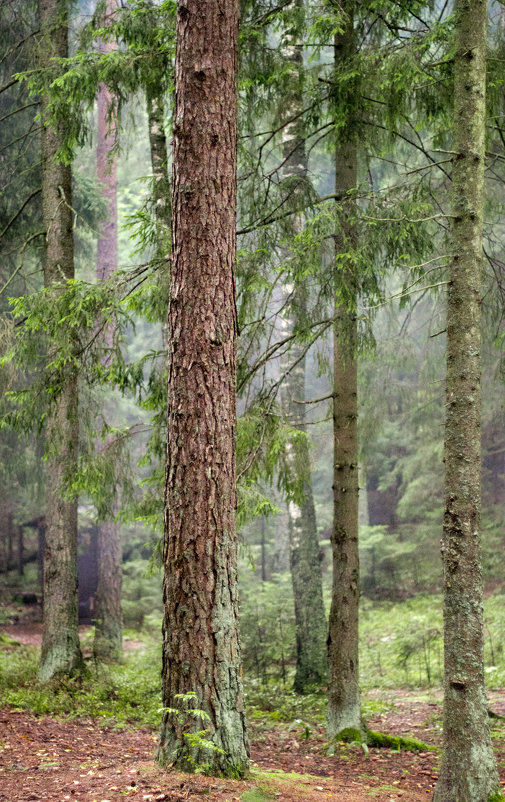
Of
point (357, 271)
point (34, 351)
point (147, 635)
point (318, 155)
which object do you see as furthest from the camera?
point (318, 155)

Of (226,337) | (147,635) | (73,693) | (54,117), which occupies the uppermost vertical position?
(54,117)

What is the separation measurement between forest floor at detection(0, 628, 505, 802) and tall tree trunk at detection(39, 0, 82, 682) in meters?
1.34

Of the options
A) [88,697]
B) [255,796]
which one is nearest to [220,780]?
[255,796]

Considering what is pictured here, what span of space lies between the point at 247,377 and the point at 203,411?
2723mm

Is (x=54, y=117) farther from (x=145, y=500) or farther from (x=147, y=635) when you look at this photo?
(x=147, y=635)

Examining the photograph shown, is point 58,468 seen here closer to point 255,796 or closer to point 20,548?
point 255,796

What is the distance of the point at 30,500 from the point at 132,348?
1246 centimetres

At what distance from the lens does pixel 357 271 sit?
6.15 m

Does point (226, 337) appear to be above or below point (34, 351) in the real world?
below

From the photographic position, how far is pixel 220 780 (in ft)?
12.2

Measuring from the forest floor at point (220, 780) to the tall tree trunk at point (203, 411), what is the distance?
0.90ft

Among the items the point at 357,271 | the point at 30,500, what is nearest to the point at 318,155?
the point at 30,500

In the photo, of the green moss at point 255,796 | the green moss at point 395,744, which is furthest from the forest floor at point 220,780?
the green moss at point 395,744

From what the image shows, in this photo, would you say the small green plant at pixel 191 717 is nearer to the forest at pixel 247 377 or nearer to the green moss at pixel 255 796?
the forest at pixel 247 377
